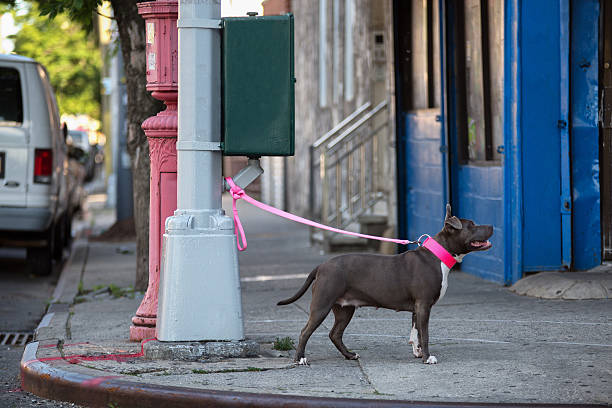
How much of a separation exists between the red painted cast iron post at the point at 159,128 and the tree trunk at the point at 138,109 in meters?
2.58

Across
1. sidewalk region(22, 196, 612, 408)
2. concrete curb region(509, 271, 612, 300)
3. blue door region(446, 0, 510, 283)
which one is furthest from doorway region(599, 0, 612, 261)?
sidewalk region(22, 196, 612, 408)

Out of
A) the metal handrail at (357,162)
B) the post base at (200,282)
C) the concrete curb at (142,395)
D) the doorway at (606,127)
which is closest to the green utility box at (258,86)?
the post base at (200,282)

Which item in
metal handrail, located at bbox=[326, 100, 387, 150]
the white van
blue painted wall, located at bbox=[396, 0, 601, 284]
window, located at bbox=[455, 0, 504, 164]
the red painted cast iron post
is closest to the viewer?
the red painted cast iron post

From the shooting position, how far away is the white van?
11.9m

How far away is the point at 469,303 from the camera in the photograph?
880 cm

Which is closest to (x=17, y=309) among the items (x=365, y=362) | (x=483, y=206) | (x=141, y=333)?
(x=141, y=333)

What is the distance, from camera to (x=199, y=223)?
6.40 meters

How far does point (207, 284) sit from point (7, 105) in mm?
6703

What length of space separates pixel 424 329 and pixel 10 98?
24.9ft

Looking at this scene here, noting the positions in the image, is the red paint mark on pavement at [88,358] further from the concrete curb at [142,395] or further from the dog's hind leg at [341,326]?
the dog's hind leg at [341,326]

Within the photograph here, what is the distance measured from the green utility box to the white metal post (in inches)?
5.0

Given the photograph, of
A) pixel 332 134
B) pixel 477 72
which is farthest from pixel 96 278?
pixel 477 72

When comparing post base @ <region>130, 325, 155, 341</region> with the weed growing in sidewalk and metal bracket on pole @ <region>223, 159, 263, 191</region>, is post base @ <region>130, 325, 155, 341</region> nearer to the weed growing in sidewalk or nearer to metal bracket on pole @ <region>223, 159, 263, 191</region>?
the weed growing in sidewalk

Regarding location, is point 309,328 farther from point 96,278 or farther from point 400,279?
point 96,278
